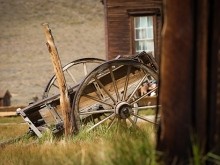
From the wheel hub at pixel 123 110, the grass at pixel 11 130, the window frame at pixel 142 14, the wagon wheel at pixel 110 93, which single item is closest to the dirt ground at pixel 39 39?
the window frame at pixel 142 14

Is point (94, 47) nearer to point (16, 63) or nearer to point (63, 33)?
point (63, 33)

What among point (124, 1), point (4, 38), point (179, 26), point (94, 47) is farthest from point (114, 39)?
point (179, 26)

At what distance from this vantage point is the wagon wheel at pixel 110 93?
736 centimetres

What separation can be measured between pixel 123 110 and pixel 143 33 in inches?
491

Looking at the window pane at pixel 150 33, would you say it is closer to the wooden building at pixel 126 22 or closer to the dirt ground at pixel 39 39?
the wooden building at pixel 126 22

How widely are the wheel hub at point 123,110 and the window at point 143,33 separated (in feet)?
40.3

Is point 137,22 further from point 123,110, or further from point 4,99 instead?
point 123,110

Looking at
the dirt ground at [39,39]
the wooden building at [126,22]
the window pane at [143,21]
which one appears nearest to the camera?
the wooden building at [126,22]

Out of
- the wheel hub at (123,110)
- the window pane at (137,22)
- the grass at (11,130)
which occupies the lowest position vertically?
the grass at (11,130)

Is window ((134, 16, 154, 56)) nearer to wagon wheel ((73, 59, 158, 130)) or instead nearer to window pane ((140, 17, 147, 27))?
window pane ((140, 17, 147, 27))

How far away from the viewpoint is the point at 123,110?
24.7 ft

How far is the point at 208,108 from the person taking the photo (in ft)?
10.2

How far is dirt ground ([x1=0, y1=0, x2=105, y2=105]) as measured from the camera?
29891 mm

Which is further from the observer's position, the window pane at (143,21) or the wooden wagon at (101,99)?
the window pane at (143,21)
